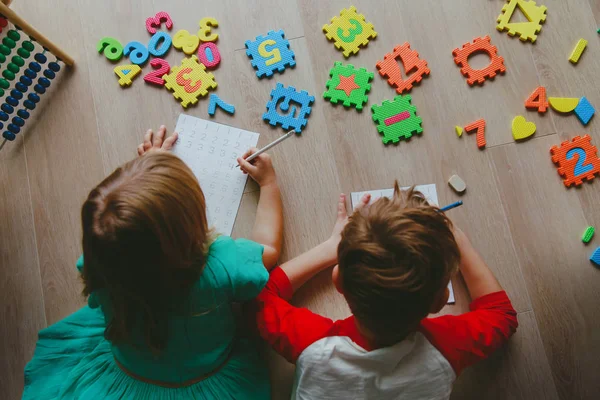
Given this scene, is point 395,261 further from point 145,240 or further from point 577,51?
point 577,51

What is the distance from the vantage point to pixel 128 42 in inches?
44.9

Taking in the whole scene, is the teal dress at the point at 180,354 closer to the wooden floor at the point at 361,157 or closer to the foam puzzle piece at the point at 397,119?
the wooden floor at the point at 361,157

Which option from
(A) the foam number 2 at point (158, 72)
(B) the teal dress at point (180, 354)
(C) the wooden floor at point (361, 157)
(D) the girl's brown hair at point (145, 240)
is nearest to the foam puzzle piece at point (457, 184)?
(C) the wooden floor at point (361, 157)

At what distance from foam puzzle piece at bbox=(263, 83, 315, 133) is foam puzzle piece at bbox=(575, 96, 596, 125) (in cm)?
60

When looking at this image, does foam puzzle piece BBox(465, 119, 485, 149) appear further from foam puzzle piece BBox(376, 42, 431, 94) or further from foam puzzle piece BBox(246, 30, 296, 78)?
foam puzzle piece BBox(246, 30, 296, 78)

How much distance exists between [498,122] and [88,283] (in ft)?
2.99

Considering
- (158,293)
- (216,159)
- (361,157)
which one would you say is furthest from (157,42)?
(158,293)

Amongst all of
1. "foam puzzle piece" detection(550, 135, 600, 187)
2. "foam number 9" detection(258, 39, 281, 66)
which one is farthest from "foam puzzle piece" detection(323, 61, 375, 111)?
"foam puzzle piece" detection(550, 135, 600, 187)

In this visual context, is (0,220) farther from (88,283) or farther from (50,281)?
(88,283)

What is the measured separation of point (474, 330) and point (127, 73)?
95 centimetres

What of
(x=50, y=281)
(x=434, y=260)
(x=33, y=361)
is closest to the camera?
(x=434, y=260)

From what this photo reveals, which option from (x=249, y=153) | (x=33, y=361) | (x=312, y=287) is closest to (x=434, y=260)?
(x=312, y=287)

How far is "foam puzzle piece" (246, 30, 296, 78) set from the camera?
1.11m

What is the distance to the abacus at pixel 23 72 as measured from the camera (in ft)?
3.44
